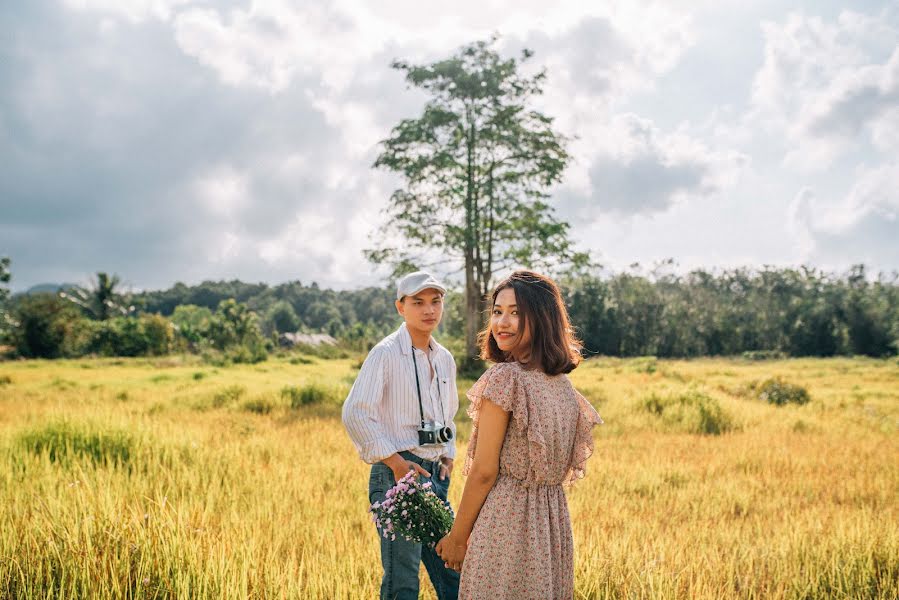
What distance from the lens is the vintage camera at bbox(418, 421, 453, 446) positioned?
276cm

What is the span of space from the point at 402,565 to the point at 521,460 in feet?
3.11

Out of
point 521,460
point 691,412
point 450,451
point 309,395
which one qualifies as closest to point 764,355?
point 691,412

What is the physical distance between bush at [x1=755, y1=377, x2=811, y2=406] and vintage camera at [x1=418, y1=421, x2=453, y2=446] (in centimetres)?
1427

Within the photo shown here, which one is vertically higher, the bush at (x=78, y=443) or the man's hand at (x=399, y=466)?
the man's hand at (x=399, y=466)

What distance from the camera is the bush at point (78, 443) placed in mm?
6066

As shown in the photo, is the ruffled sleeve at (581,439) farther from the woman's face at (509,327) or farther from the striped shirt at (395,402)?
the striped shirt at (395,402)

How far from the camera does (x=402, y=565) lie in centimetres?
264

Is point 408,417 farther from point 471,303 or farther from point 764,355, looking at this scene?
point 764,355

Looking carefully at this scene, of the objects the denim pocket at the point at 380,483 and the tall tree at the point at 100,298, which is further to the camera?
the tall tree at the point at 100,298

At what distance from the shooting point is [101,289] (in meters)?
54.2

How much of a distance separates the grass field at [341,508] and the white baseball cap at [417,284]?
1716 mm

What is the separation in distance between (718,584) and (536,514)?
2.14 m

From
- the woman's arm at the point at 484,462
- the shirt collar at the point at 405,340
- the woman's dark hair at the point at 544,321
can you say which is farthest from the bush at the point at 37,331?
the woman's dark hair at the point at 544,321

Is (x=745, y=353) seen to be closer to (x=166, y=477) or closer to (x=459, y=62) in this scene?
(x=459, y=62)
